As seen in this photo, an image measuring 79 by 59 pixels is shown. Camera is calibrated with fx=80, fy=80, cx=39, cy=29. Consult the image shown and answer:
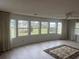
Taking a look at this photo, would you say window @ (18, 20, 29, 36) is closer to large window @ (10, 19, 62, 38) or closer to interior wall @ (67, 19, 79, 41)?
large window @ (10, 19, 62, 38)

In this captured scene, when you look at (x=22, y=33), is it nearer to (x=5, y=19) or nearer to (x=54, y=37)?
(x=5, y=19)

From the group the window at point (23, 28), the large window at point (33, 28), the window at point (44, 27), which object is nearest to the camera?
the large window at point (33, 28)

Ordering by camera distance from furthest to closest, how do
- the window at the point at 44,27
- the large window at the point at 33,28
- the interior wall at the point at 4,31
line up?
the window at the point at 44,27 < the large window at the point at 33,28 < the interior wall at the point at 4,31

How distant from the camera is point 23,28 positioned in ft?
20.4

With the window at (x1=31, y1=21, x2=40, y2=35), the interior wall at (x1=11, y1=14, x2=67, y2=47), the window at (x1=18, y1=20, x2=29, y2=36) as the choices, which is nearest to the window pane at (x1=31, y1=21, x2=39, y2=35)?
the window at (x1=31, y1=21, x2=40, y2=35)

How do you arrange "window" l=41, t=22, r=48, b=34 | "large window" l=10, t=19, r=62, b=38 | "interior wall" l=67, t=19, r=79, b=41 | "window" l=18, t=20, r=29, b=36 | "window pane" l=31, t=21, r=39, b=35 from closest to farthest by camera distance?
1. "large window" l=10, t=19, r=62, b=38
2. "window" l=18, t=20, r=29, b=36
3. "window pane" l=31, t=21, r=39, b=35
4. "window" l=41, t=22, r=48, b=34
5. "interior wall" l=67, t=19, r=79, b=41

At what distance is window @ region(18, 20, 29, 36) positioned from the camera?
5.96 meters

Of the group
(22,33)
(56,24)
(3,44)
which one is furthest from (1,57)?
(56,24)

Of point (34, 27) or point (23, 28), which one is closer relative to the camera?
point (23, 28)

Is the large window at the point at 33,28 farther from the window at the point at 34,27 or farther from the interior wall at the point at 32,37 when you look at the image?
the interior wall at the point at 32,37

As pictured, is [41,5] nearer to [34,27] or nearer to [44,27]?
[34,27]

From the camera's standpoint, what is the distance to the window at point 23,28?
19.6 feet

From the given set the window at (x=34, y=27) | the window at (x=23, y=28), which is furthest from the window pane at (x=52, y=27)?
the window at (x=23, y=28)

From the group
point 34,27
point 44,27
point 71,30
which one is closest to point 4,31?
point 34,27
